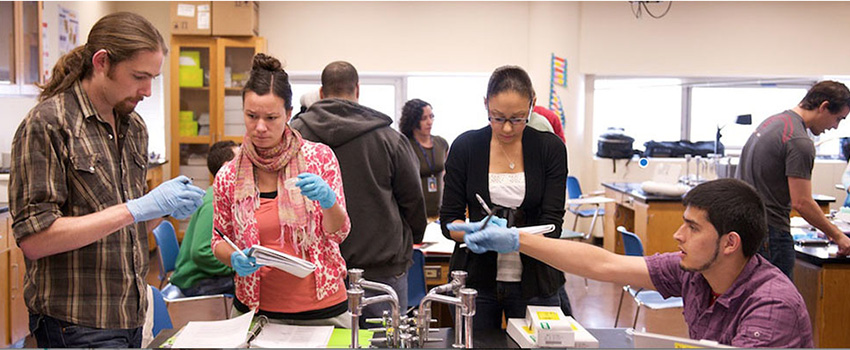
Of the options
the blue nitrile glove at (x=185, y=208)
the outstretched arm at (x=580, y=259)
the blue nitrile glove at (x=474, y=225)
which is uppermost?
the blue nitrile glove at (x=185, y=208)

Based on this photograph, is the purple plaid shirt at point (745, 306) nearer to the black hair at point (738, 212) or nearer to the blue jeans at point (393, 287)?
the black hair at point (738, 212)

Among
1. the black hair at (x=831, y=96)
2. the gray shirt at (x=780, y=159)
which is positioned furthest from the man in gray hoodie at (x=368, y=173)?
the black hair at (x=831, y=96)

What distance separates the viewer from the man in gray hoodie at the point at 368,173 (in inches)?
88.0

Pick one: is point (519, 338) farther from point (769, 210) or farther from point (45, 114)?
point (769, 210)

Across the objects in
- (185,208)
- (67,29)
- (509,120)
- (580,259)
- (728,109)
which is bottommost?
(580,259)

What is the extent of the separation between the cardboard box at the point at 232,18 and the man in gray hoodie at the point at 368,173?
3.83 meters

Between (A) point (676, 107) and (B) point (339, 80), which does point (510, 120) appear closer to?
(B) point (339, 80)

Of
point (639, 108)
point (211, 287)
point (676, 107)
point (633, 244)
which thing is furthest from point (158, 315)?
point (676, 107)

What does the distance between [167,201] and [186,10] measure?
4.71m

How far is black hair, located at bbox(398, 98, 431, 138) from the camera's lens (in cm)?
409

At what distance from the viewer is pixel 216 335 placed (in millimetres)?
1505

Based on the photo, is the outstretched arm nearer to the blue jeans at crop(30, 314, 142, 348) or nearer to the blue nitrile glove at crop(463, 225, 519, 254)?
the blue nitrile glove at crop(463, 225, 519, 254)

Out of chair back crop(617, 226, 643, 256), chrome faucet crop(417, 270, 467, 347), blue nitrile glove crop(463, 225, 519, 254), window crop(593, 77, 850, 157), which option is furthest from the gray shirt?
window crop(593, 77, 850, 157)

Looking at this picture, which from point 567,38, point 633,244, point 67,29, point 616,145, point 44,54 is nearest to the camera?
point 633,244
